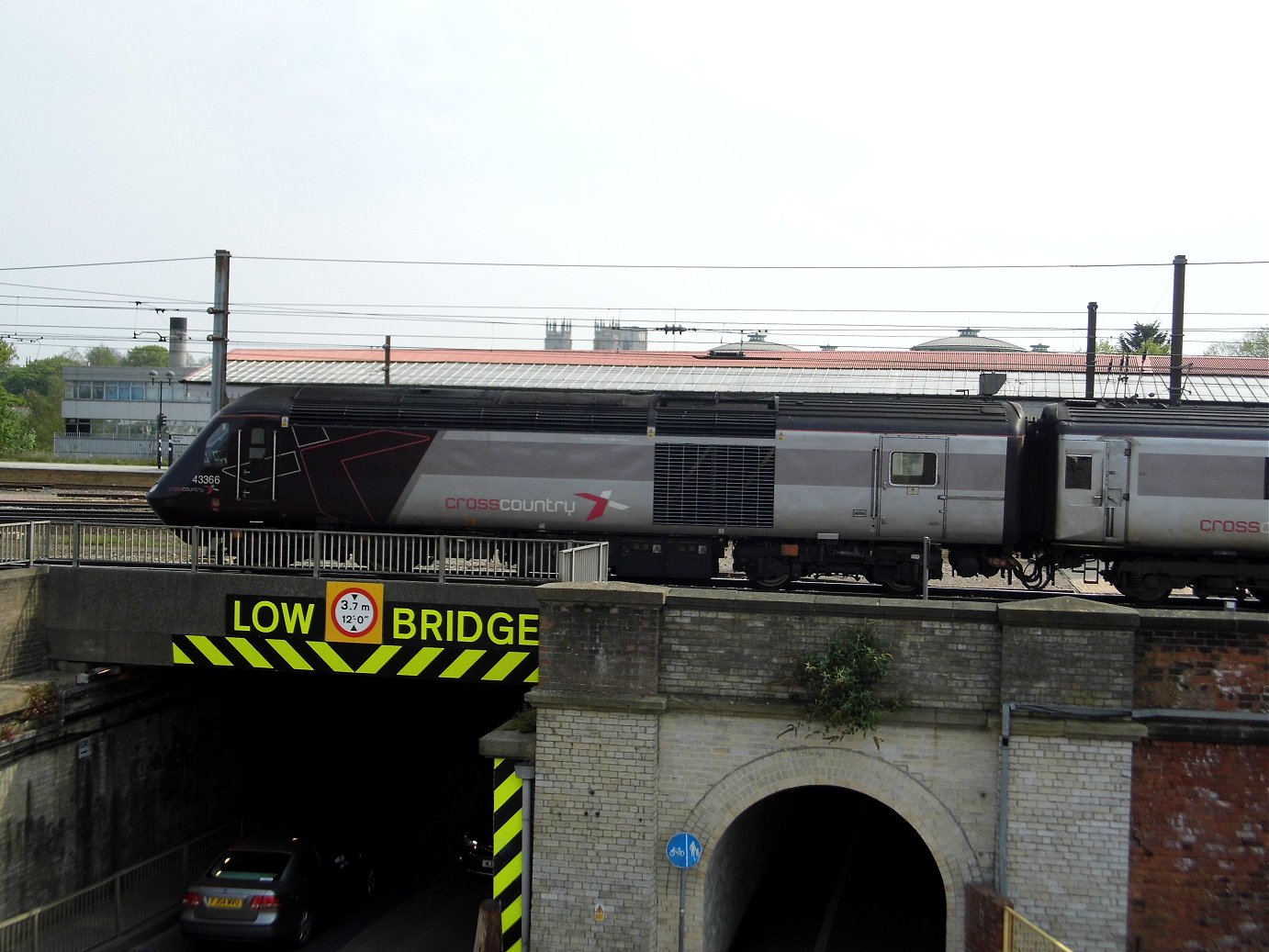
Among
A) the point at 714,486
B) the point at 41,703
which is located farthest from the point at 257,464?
the point at 714,486

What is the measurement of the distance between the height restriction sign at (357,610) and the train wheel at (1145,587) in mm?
11496

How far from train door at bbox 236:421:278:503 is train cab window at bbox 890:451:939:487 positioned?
10499 millimetres

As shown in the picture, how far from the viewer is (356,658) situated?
13969 mm

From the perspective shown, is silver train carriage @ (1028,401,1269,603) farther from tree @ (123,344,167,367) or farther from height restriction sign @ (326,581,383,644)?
tree @ (123,344,167,367)

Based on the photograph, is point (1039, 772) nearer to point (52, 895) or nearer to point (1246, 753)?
point (1246, 753)

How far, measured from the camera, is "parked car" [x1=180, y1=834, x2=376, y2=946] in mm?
13742

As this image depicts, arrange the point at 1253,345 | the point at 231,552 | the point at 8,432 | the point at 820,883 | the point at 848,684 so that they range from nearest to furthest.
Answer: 1. the point at 848,684
2. the point at 231,552
3. the point at 820,883
4. the point at 1253,345
5. the point at 8,432

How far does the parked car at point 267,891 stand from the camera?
13.7m

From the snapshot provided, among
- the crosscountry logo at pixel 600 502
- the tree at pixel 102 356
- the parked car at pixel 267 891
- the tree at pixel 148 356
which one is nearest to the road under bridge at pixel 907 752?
the parked car at pixel 267 891

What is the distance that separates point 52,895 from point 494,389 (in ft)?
33.6

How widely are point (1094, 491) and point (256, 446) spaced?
13.9 metres

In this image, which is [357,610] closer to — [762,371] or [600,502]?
[600,502]

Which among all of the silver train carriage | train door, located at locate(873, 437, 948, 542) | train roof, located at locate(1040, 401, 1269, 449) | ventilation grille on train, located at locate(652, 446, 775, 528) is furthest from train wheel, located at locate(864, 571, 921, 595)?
train roof, located at locate(1040, 401, 1269, 449)

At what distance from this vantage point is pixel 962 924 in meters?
10.9
